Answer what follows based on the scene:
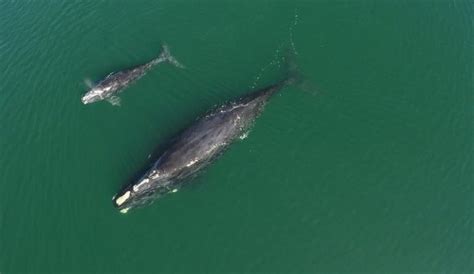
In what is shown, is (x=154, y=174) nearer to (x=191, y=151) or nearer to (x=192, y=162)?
(x=192, y=162)

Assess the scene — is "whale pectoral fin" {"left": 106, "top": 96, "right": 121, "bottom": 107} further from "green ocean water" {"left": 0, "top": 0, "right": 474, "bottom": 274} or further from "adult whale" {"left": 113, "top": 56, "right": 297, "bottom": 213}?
"adult whale" {"left": 113, "top": 56, "right": 297, "bottom": 213}

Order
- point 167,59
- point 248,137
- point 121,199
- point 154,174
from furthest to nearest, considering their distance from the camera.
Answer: point 167,59
point 248,137
point 154,174
point 121,199

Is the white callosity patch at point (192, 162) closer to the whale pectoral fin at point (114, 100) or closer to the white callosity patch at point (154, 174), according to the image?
the white callosity patch at point (154, 174)

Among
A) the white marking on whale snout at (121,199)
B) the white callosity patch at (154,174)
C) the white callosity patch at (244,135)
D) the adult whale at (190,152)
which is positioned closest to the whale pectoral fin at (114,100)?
the adult whale at (190,152)

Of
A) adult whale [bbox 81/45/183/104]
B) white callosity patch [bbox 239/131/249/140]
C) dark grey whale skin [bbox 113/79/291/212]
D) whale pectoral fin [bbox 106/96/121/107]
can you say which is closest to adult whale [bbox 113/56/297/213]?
dark grey whale skin [bbox 113/79/291/212]

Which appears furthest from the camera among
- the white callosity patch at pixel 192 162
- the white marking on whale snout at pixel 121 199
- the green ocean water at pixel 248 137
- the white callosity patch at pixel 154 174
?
the white callosity patch at pixel 192 162

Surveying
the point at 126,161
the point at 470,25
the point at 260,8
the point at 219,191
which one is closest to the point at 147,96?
the point at 126,161

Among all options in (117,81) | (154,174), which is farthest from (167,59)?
(154,174)
